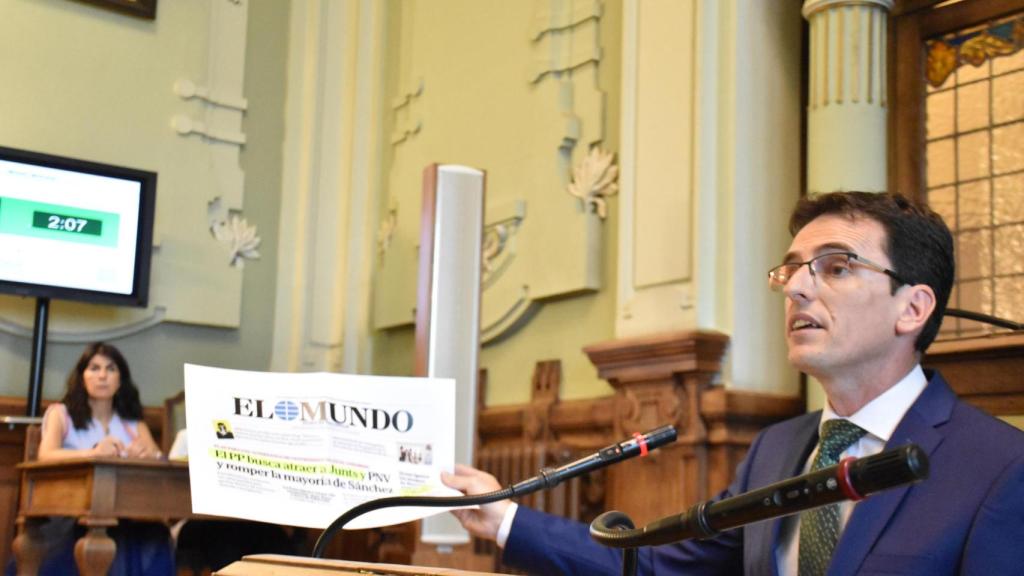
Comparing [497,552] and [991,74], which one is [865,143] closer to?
[991,74]

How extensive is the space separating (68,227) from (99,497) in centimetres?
161

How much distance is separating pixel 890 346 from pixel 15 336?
444 centimetres

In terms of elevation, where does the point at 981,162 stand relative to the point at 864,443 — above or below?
above

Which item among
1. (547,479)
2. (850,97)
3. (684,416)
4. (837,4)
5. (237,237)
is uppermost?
(837,4)

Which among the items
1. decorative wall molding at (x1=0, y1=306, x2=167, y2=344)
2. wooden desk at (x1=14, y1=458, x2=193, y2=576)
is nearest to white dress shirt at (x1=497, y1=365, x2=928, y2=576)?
wooden desk at (x1=14, y1=458, x2=193, y2=576)

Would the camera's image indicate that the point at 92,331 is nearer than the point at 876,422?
No

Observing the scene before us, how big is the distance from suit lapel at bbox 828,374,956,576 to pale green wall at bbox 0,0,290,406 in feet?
14.6

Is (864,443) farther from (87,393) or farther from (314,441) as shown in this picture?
(87,393)

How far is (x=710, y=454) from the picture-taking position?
379 cm

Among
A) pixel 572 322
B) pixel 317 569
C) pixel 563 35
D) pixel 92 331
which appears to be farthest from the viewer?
pixel 92 331

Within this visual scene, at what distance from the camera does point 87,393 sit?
198 inches

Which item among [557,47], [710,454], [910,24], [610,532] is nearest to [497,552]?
[710,454]

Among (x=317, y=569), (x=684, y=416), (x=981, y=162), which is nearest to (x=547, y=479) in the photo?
(x=317, y=569)

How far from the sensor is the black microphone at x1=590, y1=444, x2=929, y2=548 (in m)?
1.06
